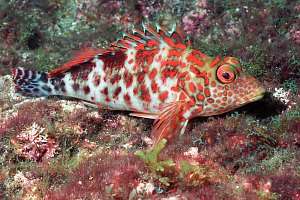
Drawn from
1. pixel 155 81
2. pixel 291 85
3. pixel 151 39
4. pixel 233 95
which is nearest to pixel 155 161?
pixel 233 95

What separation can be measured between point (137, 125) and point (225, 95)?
146 cm

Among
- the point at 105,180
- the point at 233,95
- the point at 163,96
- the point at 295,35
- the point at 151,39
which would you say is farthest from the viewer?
the point at 295,35

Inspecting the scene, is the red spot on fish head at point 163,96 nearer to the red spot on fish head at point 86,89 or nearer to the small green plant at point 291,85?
the red spot on fish head at point 86,89

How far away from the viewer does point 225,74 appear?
185 inches

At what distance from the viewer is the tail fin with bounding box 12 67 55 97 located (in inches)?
235

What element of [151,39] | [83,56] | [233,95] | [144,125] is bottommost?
[144,125]

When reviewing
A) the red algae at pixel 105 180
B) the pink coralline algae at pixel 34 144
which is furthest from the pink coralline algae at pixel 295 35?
the pink coralline algae at pixel 34 144

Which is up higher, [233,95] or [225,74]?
[225,74]

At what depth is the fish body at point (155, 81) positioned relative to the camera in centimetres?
471

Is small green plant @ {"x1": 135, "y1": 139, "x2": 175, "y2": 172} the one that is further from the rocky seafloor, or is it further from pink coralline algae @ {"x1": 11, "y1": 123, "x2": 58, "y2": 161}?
pink coralline algae @ {"x1": 11, "y1": 123, "x2": 58, "y2": 161}

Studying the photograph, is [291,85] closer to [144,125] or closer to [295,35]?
[295,35]

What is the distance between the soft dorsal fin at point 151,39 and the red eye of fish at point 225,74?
69cm

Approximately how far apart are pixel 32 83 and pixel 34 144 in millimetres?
1395

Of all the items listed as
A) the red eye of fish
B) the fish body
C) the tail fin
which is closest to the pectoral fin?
the fish body
